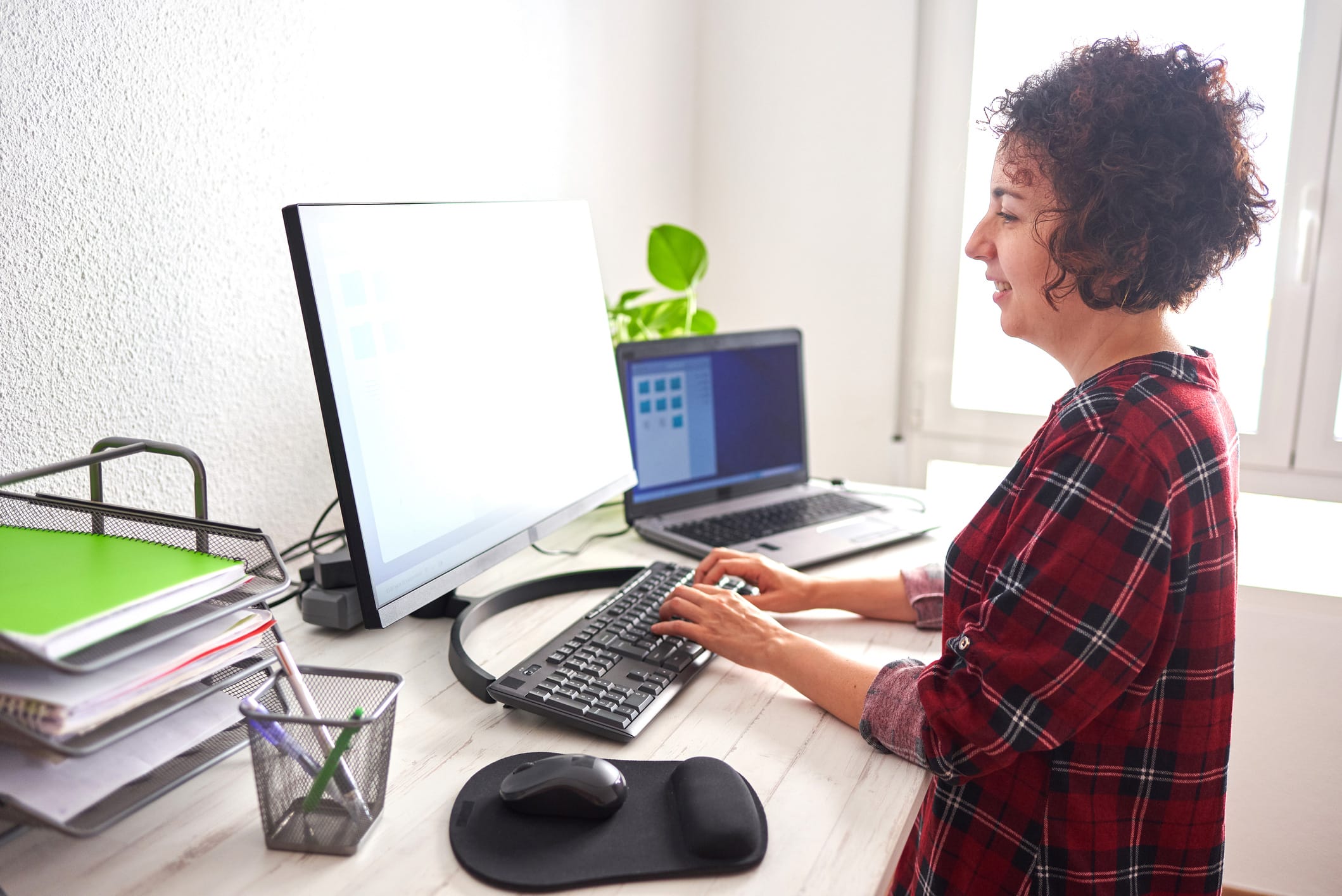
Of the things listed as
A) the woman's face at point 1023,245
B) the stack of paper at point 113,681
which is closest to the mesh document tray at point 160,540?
the stack of paper at point 113,681

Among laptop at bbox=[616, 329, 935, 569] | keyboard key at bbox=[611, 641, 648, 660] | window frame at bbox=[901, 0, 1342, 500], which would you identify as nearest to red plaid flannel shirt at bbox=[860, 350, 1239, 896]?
keyboard key at bbox=[611, 641, 648, 660]

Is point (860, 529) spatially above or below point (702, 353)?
below

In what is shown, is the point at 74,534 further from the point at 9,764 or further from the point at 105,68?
the point at 105,68

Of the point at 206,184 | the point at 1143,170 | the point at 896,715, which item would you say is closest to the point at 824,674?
the point at 896,715

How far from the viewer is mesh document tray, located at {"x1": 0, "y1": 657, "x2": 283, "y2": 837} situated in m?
0.61

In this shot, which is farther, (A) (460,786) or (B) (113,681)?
(A) (460,786)

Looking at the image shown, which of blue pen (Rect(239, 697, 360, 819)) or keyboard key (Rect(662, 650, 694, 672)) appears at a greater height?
blue pen (Rect(239, 697, 360, 819))

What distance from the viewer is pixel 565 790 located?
0.72 meters

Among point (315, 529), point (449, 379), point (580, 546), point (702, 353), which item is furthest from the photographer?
point (702, 353)

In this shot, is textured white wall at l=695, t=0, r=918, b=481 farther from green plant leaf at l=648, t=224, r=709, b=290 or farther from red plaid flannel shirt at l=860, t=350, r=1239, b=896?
red plaid flannel shirt at l=860, t=350, r=1239, b=896

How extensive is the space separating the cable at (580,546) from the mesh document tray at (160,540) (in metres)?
0.61

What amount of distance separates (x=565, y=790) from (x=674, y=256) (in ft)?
4.09

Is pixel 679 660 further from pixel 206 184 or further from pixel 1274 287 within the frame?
pixel 1274 287

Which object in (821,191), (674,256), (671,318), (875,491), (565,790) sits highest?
(821,191)
